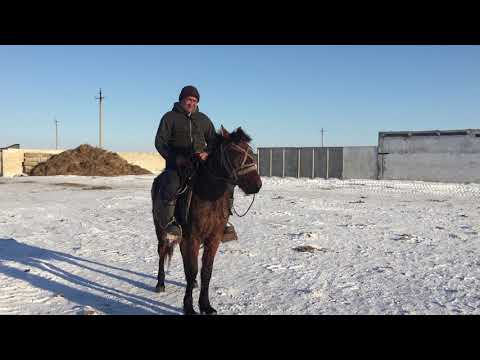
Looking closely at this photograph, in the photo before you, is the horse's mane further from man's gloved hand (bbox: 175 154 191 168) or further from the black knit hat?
the black knit hat

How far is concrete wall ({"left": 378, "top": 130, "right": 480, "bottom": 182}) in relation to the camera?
25.8m

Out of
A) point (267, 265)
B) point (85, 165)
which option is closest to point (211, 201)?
point (267, 265)

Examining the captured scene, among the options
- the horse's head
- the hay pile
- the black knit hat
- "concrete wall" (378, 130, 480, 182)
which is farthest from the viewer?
the hay pile

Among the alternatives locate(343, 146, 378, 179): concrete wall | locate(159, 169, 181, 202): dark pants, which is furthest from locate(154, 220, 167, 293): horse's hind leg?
locate(343, 146, 378, 179): concrete wall

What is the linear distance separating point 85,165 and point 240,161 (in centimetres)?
3523

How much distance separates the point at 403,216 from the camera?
11953 mm

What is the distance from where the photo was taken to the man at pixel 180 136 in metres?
4.79

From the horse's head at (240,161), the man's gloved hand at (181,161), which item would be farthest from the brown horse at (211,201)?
the man's gloved hand at (181,161)

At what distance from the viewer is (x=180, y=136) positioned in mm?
5039

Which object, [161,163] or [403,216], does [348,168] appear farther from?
[161,163]

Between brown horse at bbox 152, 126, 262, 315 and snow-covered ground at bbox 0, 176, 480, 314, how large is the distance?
0.61 meters
